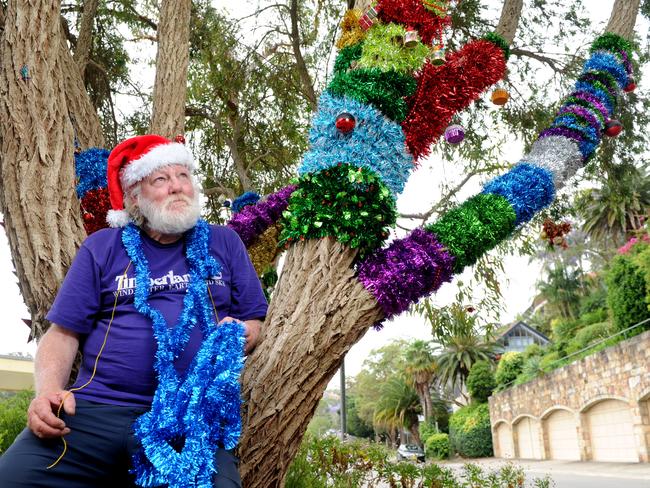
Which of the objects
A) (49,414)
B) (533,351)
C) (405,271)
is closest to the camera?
(49,414)

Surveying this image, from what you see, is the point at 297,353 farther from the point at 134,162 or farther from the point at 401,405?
the point at 401,405

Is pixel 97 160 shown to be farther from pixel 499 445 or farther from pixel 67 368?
pixel 499 445

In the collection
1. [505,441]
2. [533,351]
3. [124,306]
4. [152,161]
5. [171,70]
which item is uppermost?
[533,351]

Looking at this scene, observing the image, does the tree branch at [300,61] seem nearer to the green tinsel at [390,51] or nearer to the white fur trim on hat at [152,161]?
the green tinsel at [390,51]

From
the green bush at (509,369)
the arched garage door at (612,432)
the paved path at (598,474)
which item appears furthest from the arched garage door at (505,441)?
the arched garage door at (612,432)

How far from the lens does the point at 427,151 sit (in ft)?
9.44

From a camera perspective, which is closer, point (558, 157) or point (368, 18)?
point (368, 18)

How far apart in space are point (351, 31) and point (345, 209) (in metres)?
1.06

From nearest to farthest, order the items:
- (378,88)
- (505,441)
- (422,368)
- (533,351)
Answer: (378,88) → (505,441) → (533,351) → (422,368)

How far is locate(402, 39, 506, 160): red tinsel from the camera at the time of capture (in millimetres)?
2828

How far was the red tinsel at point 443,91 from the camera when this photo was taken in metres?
2.83

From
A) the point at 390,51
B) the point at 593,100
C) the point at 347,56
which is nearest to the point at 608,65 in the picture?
the point at 593,100

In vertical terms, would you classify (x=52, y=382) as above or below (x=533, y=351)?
below

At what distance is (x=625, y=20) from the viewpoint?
3.86 metres
